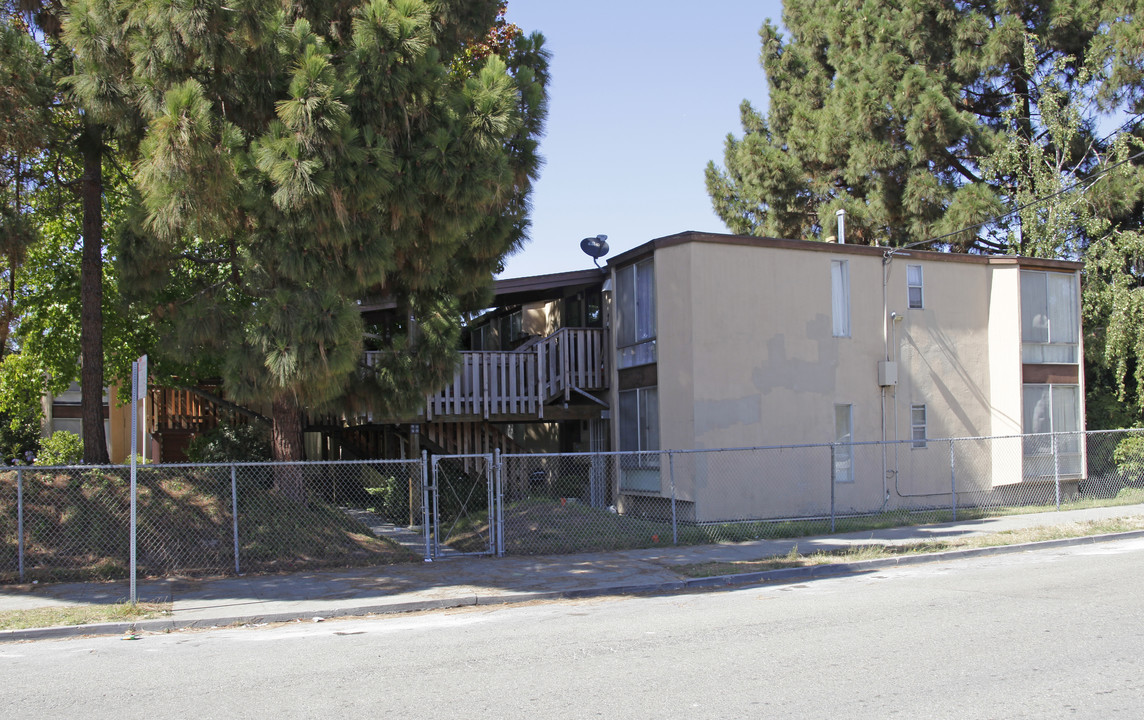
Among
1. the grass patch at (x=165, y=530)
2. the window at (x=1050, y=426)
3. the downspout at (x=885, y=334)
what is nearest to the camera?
the grass patch at (x=165, y=530)

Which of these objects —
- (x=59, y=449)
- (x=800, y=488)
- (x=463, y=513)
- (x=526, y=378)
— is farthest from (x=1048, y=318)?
(x=59, y=449)

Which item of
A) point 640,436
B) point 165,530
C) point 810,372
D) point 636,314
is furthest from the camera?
point 636,314

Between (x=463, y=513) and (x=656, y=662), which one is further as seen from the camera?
(x=463, y=513)

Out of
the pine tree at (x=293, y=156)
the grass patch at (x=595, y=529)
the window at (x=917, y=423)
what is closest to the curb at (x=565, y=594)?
the grass patch at (x=595, y=529)

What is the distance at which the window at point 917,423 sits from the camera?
19797 millimetres

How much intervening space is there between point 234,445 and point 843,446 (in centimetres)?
Result: 1380

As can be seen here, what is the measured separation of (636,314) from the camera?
758 inches

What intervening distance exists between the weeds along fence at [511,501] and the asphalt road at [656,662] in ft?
10.7

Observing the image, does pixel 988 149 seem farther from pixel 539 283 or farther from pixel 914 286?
pixel 539 283

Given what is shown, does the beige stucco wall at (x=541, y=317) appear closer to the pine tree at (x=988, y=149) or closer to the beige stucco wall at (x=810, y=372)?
the beige stucco wall at (x=810, y=372)

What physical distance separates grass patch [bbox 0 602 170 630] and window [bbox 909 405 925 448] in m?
15.2

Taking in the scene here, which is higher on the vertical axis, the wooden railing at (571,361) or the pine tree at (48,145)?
the pine tree at (48,145)

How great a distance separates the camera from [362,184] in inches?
461

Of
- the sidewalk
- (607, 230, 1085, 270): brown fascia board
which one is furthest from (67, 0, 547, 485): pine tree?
(607, 230, 1085, 270): brown fascia board
